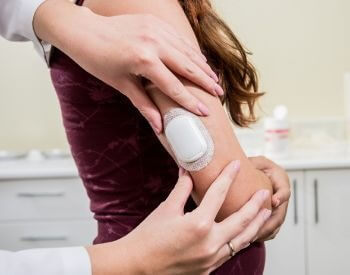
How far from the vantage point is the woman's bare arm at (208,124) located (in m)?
0.72

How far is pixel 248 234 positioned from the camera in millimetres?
741

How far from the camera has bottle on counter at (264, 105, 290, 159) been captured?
6.52 ft

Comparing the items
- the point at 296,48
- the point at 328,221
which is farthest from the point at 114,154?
the point at 296,48

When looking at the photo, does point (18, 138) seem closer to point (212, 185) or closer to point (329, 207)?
point (329, 207)

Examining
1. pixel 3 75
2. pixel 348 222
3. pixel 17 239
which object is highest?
pixel 348 222

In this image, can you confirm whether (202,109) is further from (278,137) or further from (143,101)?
(278,137)

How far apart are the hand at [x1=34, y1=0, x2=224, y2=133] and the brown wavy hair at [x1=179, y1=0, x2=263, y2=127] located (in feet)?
0.42

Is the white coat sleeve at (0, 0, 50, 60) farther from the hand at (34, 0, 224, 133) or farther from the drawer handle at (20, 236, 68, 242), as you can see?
the drawer handle at (20, 236, 68, 242)

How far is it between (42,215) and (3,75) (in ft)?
2.50

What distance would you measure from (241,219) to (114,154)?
0.74 feet

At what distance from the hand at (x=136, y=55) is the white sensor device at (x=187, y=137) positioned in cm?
2

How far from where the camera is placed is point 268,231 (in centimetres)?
86

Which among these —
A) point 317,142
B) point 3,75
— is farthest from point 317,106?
point 3,75

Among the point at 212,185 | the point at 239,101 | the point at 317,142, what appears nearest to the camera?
the point at 212,185
